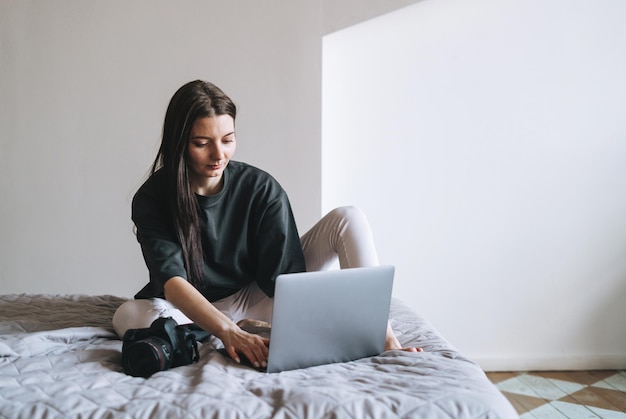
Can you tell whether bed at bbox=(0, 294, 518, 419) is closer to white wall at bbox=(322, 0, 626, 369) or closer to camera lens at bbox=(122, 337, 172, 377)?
camera lens at bbox=(122, 337, 172, 377)

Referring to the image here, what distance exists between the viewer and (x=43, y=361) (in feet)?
4.77

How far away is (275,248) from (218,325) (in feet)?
1.12

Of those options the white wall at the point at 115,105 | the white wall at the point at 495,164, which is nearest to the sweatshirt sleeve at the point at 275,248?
the white wall at the point at 115,105

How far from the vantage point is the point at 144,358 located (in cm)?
135

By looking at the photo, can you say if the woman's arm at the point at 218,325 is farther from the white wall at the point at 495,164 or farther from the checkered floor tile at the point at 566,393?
the white wall at the point at 495,164

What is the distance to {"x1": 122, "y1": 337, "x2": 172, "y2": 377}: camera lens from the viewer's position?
1347mm

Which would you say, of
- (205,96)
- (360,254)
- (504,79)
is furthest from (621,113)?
(205,96)

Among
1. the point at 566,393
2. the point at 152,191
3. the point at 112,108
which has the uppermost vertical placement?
the point at 112,108

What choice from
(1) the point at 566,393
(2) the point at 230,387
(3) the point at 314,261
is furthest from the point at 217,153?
(1) the point at 566,393

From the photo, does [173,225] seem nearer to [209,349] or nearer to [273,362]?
[209,349]

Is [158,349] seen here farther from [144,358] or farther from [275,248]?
[275,248]

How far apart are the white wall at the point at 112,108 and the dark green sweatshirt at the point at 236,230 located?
963 mm

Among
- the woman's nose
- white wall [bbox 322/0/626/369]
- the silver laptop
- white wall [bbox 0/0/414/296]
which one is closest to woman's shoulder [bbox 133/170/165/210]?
the woman's nose

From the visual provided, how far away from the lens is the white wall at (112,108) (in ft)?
9.18
